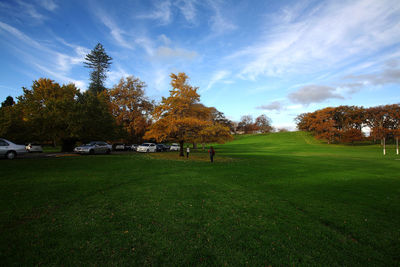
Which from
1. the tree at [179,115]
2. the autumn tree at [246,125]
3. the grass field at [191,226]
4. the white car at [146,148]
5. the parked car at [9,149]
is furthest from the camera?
the autumn tree at [246,125]

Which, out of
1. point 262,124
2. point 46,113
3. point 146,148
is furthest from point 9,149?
point 262,124

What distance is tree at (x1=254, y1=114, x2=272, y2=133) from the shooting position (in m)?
121

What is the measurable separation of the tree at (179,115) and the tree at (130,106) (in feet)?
46.8

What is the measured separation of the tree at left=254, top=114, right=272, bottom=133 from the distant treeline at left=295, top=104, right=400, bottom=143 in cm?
4720

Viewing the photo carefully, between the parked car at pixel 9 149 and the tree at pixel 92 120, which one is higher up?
the tree at pixel 92 120

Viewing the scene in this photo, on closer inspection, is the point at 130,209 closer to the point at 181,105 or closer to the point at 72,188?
the point at 72,188

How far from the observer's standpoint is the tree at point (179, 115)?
854 inches

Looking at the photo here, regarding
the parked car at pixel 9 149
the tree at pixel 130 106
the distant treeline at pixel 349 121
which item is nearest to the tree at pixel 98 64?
the tree at pixel 130 106

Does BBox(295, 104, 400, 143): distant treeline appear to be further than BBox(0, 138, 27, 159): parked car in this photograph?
Yes

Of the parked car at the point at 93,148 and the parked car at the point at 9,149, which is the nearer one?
the parked car at the point at 9,149

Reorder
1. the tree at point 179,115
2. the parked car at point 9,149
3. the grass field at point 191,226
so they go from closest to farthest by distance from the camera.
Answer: the grass field at point 191,226
the parked car at point 9,149
the tree at point 179,115

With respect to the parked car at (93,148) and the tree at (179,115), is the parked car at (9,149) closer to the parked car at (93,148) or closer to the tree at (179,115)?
the parked car at (93,148)

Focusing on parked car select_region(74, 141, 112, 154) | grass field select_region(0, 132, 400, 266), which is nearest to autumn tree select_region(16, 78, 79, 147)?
parked car select_region(74, 141, 112, 154)

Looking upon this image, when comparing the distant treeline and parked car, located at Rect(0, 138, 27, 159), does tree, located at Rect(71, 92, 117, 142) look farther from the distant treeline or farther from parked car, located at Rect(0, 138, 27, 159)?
the distant treeline
